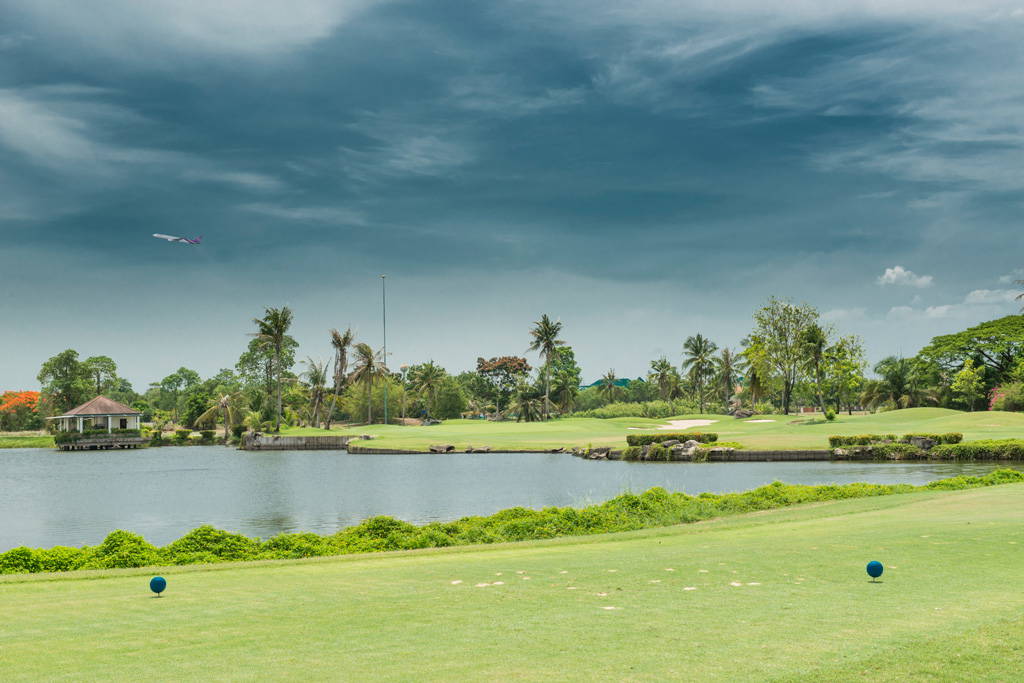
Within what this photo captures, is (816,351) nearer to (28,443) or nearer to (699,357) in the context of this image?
(699,357)

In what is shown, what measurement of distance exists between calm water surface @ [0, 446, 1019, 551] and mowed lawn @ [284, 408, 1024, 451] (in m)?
9.18

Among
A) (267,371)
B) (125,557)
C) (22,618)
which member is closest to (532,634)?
(22,618)

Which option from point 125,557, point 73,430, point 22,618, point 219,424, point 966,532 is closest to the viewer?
point 22,618

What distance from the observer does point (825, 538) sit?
14188 mm

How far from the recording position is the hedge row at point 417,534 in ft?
52.8

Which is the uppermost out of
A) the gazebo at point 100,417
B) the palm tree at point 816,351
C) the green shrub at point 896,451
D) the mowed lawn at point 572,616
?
the palm tree at point 816,351

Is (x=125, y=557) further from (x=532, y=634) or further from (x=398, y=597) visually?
(x=532, y=634)

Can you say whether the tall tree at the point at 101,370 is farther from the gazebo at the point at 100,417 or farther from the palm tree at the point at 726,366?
the palm tree at the point at 726,366

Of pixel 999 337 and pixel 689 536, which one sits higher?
pixel 999 337

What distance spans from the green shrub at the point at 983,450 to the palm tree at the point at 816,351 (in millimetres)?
32569

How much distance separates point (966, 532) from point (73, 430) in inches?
4607

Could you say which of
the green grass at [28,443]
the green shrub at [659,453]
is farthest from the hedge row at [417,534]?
the green grass at [28,443]

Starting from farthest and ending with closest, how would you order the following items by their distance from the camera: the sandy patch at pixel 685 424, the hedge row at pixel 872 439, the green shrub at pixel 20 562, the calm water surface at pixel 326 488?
the sandy patch at pixel 685 424, the hedge row at pixel 872 439, the calm water surface at pixel 326 488, the green shrub at pixel 20 562

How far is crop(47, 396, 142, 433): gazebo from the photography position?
109625 mm
